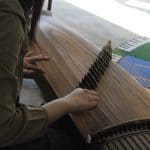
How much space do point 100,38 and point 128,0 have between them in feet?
5.15

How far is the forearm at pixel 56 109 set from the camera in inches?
43.8

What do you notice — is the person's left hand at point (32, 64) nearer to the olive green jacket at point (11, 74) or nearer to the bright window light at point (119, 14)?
the olive green jacket at point (11, 74)

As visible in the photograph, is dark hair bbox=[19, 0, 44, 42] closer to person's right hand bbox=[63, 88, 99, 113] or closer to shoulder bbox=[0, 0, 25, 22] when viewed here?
shoulder bbox=[0, 0, 25, 22]

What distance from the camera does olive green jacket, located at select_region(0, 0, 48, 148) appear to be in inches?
34.6

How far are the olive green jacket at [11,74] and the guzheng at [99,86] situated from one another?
20 cm

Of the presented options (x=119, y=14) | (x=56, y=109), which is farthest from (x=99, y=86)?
(x=119, y=14)

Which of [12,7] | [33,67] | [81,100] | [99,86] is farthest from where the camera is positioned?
[33,67]

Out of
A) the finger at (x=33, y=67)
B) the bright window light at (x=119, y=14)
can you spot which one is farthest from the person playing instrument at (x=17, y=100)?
the bright window light at (x=119, y=14)

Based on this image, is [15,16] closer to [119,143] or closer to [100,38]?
[119,143]

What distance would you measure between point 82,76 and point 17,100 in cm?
43

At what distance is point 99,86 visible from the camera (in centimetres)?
136

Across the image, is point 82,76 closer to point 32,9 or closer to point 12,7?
point 32,9

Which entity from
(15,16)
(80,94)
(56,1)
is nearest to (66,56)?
(80,94)

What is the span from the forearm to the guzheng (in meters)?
0.04
